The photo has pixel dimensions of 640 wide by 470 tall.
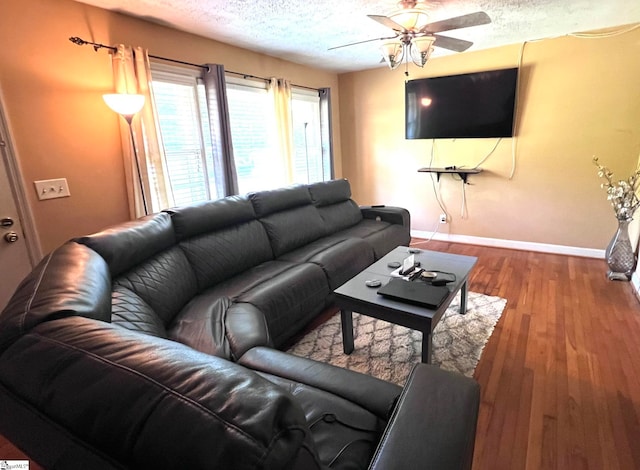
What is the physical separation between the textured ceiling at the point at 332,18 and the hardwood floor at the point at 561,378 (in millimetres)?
2398

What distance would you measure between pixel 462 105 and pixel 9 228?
4.52 meters

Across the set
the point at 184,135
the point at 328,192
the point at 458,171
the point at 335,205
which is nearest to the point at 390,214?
the point at 335,205

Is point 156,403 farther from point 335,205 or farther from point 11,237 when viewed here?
point 335,205

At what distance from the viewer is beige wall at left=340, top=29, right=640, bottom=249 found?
11.4 ft

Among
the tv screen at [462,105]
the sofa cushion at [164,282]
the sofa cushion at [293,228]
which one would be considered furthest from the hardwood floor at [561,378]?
the tv screen at [462,105]

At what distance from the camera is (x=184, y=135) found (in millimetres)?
3195

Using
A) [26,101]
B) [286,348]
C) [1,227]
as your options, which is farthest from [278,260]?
[26,101]

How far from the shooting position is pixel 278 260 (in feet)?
9.49

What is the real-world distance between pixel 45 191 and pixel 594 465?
3.44 metres

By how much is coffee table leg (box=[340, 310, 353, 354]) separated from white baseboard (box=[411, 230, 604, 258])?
3062mm

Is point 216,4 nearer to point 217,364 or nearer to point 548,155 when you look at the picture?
point 217,364

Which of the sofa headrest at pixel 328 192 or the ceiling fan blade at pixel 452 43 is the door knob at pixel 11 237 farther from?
the ceiling fan blade at pixel 452 43

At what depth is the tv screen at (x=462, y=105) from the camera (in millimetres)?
3906

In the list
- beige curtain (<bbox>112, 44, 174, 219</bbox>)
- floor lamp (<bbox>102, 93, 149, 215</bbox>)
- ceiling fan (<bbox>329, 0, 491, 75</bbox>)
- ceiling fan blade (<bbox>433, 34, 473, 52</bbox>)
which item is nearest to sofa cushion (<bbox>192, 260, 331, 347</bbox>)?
beige curtain (<bbox>112, 44, 174, 219</bbox>)
